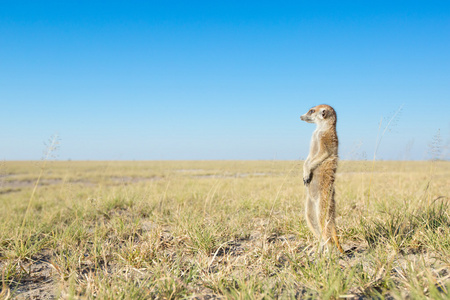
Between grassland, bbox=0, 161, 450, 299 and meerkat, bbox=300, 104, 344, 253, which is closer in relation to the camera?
grassland, bbox=0, 161, 450, 299

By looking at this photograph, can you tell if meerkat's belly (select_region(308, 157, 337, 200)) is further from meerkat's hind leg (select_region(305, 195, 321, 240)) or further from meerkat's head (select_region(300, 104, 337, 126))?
meerkat's head (select_region(300, 104, 337, 126))

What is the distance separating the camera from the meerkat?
2.89 m

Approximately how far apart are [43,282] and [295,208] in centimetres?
409

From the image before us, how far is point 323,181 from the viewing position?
2912mm

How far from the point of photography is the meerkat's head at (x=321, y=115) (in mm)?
3119

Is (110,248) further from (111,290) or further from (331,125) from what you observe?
(331,125)

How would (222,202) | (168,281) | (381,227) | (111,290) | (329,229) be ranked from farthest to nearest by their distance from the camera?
1. (222,202)
2. (381,227)
3. (329,229)
4. (168,281)
5. (111,290)

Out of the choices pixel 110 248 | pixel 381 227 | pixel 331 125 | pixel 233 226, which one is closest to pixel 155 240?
pixel 110 248

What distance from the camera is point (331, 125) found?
121 inches

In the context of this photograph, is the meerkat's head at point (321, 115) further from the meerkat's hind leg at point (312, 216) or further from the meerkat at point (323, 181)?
the meerkat's hind leg at point (312, 216)

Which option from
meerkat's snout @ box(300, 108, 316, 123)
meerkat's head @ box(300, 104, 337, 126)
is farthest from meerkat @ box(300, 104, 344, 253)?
meerkat's snout @ box(300, 108, 316, 123)

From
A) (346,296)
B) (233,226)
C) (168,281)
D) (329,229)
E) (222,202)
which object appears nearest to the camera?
(346,296)

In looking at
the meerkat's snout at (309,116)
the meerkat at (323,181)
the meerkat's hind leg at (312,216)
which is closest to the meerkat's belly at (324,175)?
the meerkat at (323,181)

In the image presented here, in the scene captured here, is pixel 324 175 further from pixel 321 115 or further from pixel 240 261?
pixel 240 261
